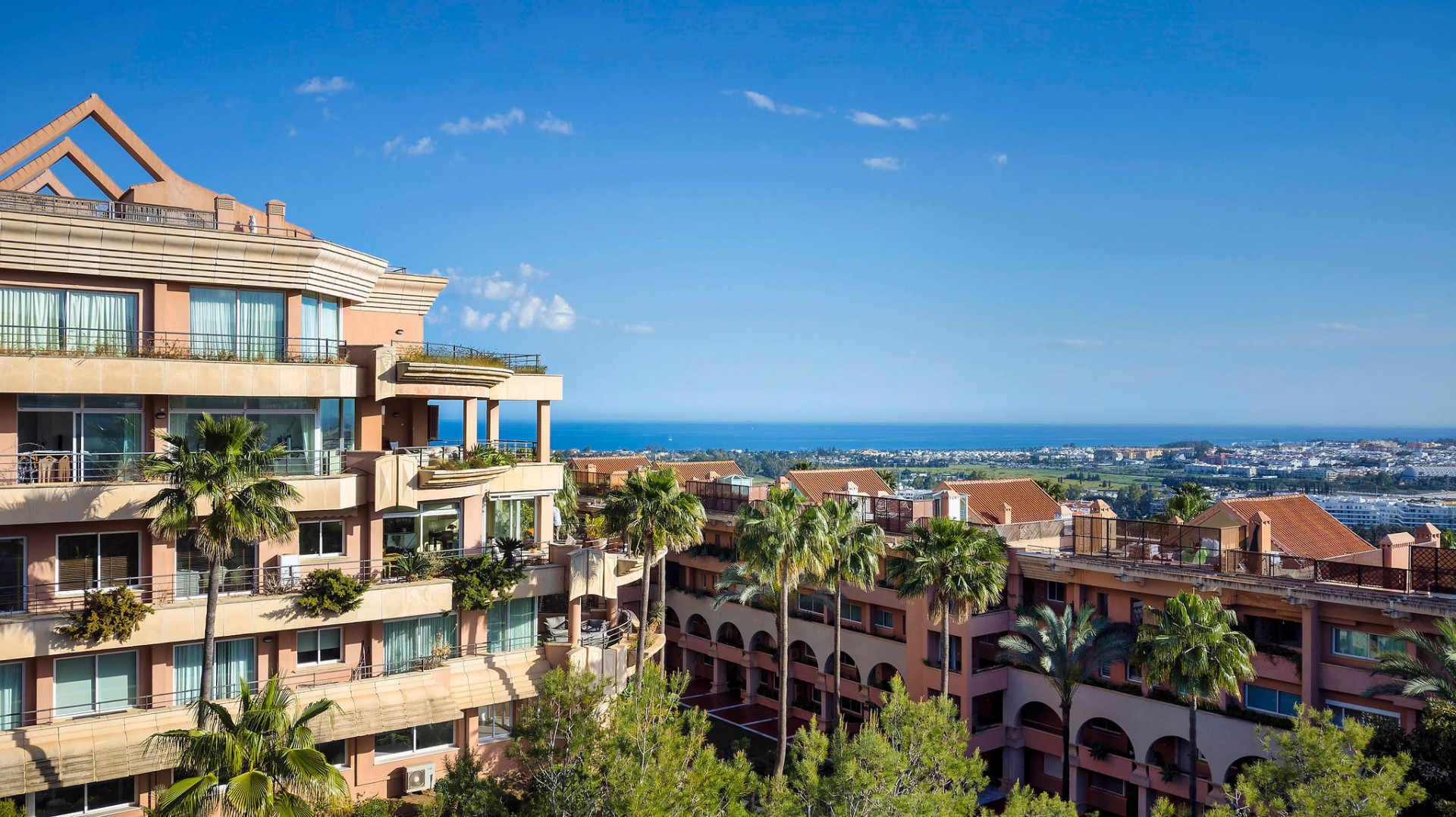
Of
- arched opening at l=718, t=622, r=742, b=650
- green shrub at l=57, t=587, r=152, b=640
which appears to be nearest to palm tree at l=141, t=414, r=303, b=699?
green shrub at l=57, t=587, r=152, b=640

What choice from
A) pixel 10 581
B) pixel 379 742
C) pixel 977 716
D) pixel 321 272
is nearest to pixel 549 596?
pixel 379 742

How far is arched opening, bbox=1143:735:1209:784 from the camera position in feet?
125

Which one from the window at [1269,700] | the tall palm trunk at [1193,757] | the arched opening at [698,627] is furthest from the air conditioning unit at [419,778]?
the window at [1269,700]

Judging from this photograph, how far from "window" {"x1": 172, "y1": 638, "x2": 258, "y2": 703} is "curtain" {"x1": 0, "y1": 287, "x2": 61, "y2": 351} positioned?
10169 mm

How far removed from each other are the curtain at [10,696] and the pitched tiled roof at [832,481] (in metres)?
41.0

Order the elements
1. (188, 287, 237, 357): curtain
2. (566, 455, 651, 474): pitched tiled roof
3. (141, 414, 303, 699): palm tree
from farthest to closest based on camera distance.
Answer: (566, 455, 651, 474): pitched tiled roof, (188, 287, 237, 357): curtain, (141, 414, 303, 699): palm tree

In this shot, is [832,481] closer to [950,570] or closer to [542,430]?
[950,570]

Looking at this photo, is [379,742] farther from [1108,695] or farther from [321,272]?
[1108,695]

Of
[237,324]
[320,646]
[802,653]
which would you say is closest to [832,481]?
[802,653]

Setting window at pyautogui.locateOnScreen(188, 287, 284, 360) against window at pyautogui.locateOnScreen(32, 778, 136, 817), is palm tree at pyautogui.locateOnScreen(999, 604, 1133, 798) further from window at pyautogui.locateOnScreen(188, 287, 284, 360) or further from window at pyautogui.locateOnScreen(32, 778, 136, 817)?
window at pyautogui.locateOnScreen(32, 778, 136, 817)

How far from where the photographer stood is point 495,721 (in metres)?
34.8

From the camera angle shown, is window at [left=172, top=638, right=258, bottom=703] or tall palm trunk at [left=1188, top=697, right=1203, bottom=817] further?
tall palm trunk at [left=1188, top=697, right=1203, bottom=817]

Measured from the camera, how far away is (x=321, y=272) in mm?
32125

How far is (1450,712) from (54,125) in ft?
152
